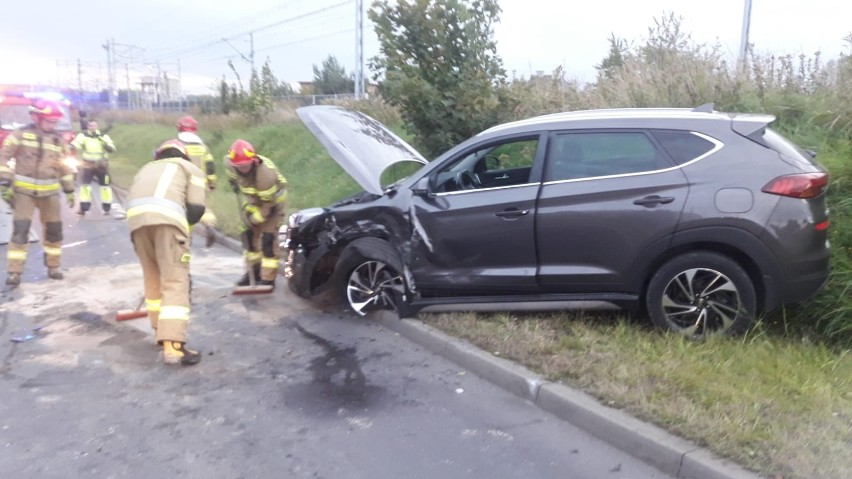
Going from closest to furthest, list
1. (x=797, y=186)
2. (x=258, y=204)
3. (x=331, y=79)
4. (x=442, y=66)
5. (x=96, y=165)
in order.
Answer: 1. (x=797, y=186)
2. (x=258, y=204)
3. (x=442, y=66)
4. (x=96, y=165)
5. (x=331, y=79)

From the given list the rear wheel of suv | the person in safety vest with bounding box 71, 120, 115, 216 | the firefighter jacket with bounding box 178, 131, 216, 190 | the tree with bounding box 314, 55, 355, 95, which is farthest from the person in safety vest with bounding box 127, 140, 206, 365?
the tree with bounding box 314, 55, 355, 95

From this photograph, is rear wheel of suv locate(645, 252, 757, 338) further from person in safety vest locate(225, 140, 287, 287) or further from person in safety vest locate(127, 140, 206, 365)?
person in safety vest locate(225, 140, 287, 287)

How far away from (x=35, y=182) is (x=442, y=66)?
5143 mm

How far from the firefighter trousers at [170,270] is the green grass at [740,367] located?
199 cm

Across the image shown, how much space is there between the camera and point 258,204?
7.68 meters

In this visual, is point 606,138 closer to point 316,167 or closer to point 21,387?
point 21,387

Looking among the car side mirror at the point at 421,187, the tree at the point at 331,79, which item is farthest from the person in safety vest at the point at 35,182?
the tree at the point at 331,79

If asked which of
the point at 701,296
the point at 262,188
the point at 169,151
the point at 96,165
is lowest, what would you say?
the point at 701,296

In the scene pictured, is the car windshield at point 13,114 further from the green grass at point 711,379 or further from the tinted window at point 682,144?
the tinted window at point 682,144

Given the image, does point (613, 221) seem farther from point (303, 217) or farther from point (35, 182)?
point (35, 182)

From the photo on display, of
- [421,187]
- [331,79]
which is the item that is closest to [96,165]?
[421,187]

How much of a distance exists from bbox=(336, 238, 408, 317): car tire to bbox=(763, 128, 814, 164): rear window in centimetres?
298

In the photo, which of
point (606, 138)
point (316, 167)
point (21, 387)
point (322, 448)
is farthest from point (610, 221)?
point (316, 167)

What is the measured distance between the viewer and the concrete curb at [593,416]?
372cm
